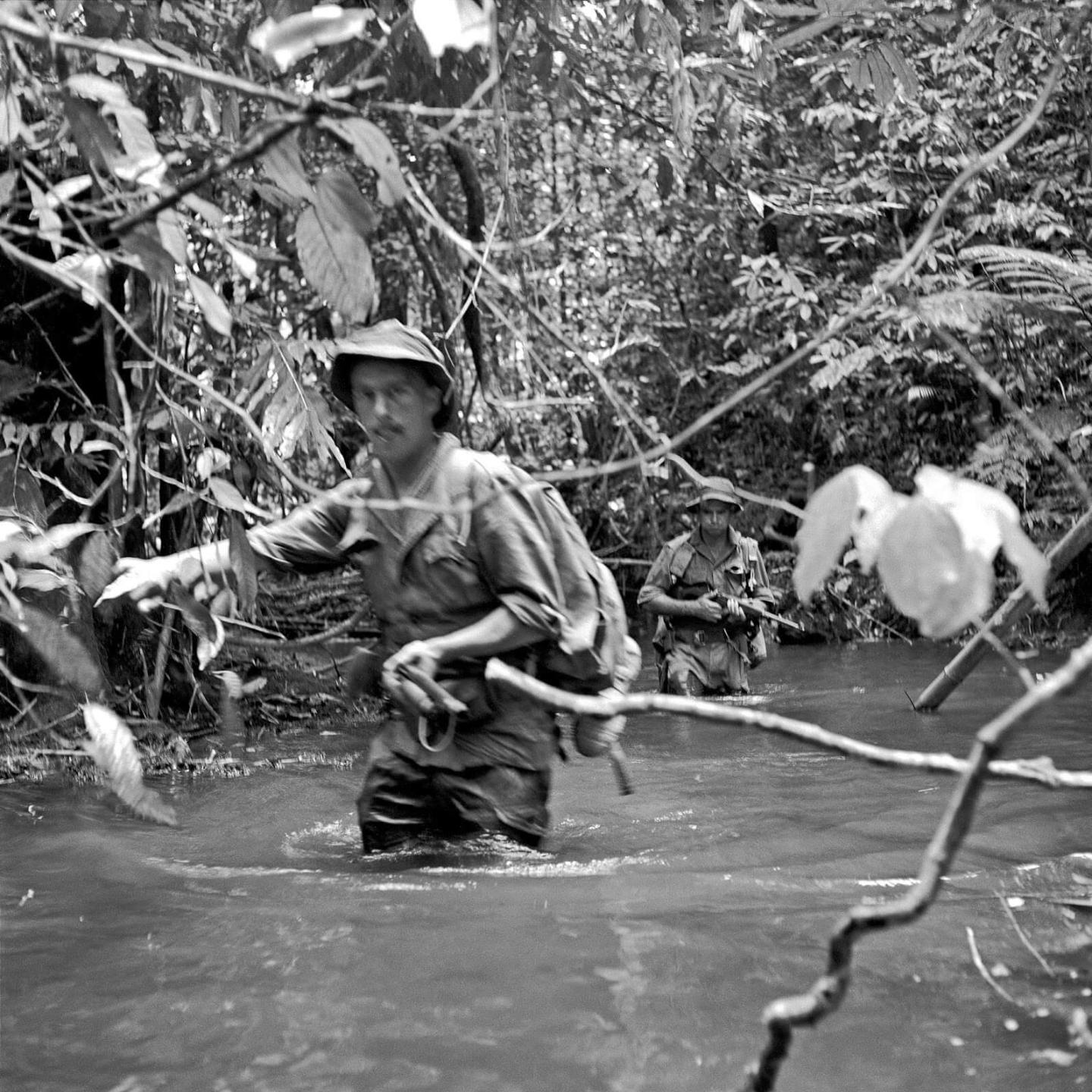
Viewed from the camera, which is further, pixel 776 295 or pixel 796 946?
pixel 776 295

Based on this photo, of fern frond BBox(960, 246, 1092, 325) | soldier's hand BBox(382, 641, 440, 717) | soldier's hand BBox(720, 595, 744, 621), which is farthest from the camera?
soldier's hand BBox(720, 595, 744, 621)

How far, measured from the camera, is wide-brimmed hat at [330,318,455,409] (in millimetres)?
4094

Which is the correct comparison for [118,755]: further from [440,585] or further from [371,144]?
[440,585]

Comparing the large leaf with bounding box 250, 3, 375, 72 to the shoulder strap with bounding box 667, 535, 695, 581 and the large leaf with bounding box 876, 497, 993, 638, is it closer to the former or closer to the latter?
the large leaf with bounding box 876, 497, 993, 638

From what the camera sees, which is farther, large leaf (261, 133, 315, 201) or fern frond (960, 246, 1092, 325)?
fern frond (960, 246, 1092, 325)

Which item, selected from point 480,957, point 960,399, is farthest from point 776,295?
point 480,957

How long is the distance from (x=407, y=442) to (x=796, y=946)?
1.80 metres

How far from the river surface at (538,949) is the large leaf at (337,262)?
4.68 feet

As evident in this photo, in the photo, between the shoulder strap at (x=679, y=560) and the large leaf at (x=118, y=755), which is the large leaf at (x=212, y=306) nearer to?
the large leaf at (x=118, y=755)

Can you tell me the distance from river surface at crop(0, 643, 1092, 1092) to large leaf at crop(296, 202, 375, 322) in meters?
1.43

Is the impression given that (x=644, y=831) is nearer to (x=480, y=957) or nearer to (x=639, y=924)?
(x=639, y=924)

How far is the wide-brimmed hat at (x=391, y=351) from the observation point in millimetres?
4094

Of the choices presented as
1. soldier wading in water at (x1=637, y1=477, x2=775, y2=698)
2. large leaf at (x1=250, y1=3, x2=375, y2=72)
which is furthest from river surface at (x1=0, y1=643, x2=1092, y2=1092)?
soldier wading in water at (x1=637, y1=477, x2=775, y2=698)

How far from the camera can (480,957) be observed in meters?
3.37
